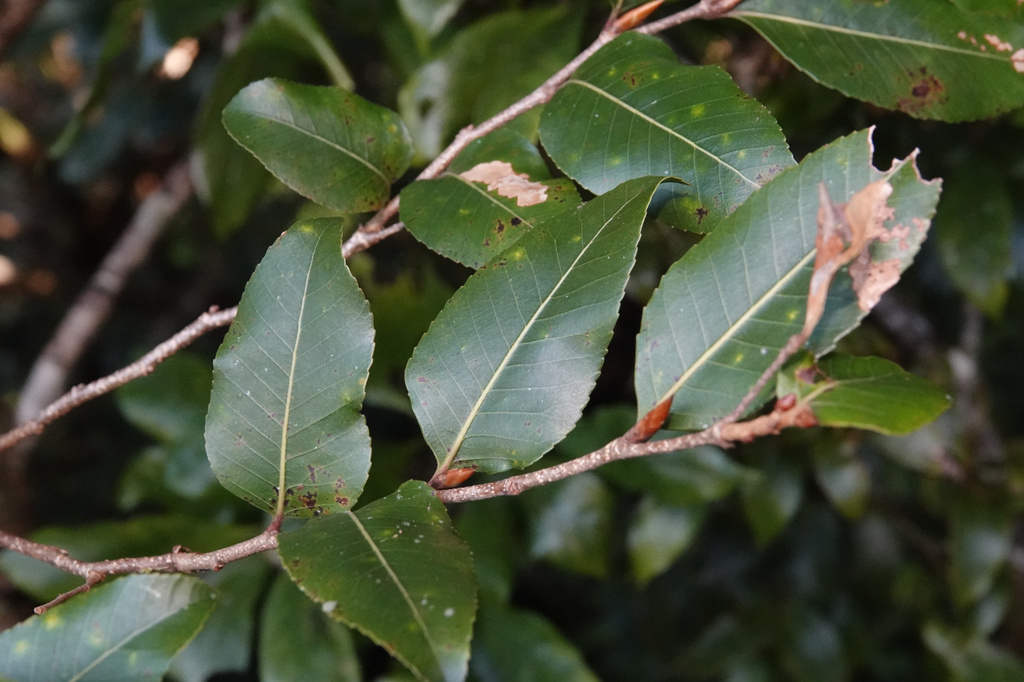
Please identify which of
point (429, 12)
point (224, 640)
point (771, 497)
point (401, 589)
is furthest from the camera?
point (771, 497)

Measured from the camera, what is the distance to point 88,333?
983 millimetres

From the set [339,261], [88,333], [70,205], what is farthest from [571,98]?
[70,205]

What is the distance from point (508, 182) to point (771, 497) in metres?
0.66

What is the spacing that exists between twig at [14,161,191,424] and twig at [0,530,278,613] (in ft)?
1.98

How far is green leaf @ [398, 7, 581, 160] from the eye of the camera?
0.64m

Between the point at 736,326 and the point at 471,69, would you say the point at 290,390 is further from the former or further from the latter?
the point at 471,69

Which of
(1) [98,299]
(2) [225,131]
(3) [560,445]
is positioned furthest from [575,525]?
(1) [98,299]

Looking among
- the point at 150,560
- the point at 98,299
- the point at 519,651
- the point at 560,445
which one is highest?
the point at 150,560

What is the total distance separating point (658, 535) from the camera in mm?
814

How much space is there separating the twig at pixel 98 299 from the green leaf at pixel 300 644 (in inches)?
17.5

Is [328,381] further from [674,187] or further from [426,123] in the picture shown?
[426,123]

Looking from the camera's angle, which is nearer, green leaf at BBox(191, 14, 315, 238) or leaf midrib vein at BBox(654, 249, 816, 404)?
leaf midrib vein at BBox(654, 249, 816, 404)

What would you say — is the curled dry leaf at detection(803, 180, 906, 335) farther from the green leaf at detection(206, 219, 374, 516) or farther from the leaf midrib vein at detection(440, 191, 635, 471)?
the green leaf at detection(206, 219, 374, 516)

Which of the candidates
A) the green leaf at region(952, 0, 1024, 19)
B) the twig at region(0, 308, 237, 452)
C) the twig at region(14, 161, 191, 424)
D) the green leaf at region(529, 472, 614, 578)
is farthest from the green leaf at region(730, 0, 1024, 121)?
the twig at region(14, 161, 191, 424)
